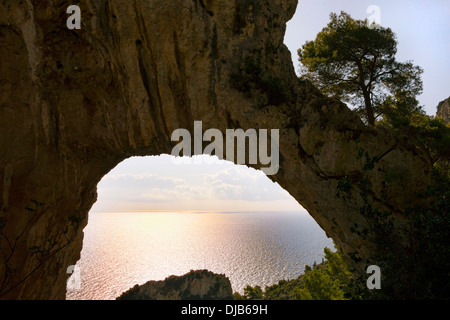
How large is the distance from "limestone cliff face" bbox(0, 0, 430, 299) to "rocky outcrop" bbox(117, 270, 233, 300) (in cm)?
2566

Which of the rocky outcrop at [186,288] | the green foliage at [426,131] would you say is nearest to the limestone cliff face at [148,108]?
the green foliage at [426,131]

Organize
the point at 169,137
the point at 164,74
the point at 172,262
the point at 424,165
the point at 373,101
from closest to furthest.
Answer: the point at 424,165
the point at 164,74
the point at 169,137
the point at 373,101
the point at 172,262

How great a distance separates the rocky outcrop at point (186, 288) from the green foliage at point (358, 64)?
112ft

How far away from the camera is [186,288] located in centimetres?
3725

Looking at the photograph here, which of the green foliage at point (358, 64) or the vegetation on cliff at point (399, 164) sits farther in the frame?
the green foliage at point (358, 64)

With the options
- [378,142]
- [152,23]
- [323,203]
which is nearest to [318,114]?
[378,142]

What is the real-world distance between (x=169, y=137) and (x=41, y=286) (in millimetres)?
9764

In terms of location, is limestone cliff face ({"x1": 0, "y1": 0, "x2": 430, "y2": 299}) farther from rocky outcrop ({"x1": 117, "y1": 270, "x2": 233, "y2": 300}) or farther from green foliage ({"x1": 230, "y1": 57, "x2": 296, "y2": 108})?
rocky outcrop ({"x1": 117, "y1": 270, "x2": 233, "y2": 300})

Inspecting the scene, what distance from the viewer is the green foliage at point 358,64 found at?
14.3 m

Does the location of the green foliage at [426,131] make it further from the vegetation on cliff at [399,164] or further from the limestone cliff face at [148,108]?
the limestone cliff face at [148,108]

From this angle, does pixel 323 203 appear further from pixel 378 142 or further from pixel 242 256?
pixel 242 256

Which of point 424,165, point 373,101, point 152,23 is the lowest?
point 424,165
